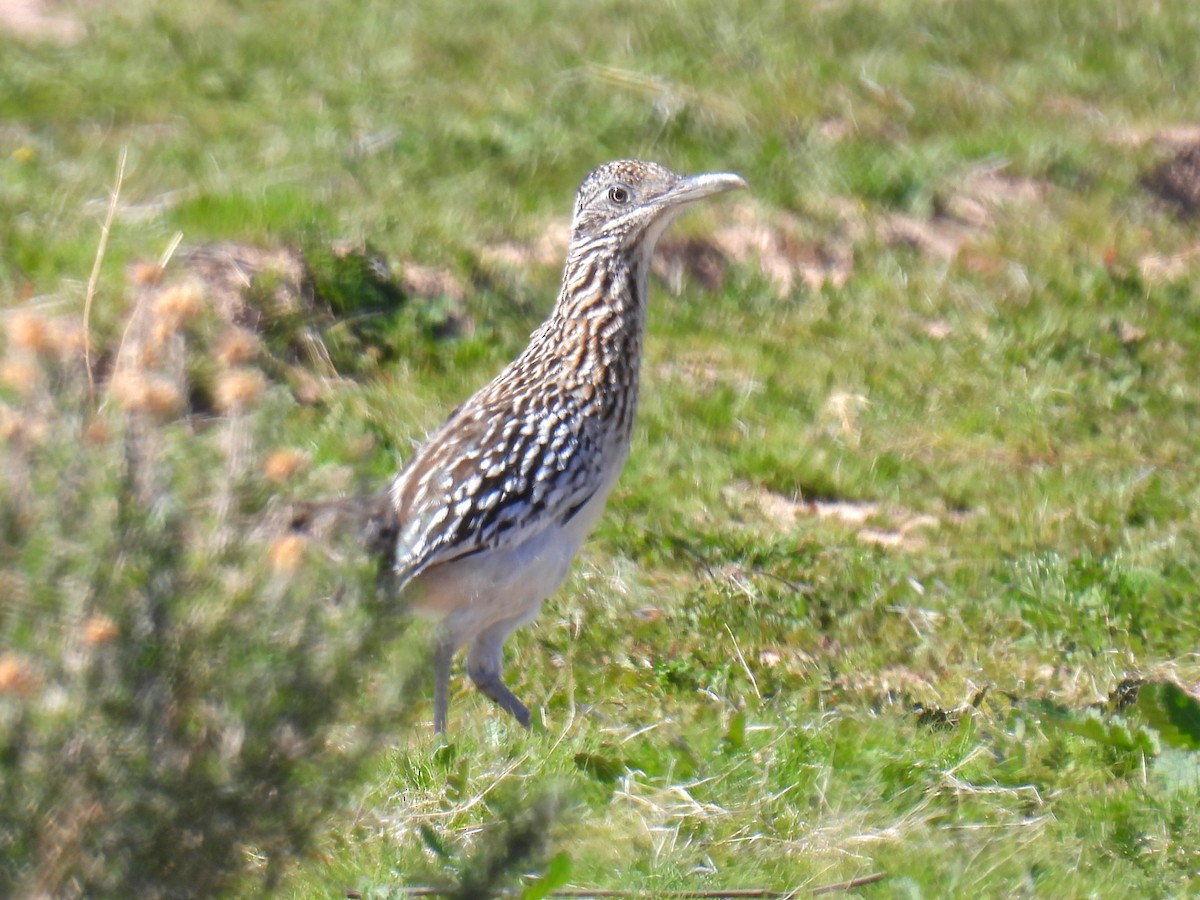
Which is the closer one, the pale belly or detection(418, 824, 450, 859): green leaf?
detection(418, 824, 450, 859): green leaf

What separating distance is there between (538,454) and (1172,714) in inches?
77.1

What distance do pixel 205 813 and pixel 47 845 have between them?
0.28 metres

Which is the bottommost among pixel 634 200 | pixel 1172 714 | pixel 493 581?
pixel 1172 714

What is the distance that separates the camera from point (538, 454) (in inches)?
227

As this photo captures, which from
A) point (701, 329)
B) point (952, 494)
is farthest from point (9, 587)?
point (701, 329)

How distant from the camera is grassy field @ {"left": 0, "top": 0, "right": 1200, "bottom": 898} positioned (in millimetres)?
3480

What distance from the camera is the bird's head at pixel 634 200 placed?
6.30m

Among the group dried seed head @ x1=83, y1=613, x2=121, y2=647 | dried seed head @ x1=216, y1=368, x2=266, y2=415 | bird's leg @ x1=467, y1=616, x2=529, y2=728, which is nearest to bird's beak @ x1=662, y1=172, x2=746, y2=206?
bird's leg @ x1=467, y1=616, x2=529, y2=728

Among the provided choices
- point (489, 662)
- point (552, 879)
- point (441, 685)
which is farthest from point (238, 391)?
point (489, 662)

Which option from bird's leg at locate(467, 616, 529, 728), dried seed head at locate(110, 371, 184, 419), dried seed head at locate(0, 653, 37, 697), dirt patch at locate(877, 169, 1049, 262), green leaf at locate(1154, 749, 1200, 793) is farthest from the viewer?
dirt patch at locate(877, 169, 1049, 262)

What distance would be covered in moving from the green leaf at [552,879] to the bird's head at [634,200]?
2.47 m

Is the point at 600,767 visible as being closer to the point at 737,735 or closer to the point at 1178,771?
the point at 737,735

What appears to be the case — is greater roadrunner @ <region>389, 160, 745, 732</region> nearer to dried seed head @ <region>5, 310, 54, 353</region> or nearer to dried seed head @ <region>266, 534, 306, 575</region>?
dried seed head @ <region>266, 534, 306, 575</region>

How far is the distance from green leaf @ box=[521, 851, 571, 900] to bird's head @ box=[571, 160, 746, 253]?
2475mm
